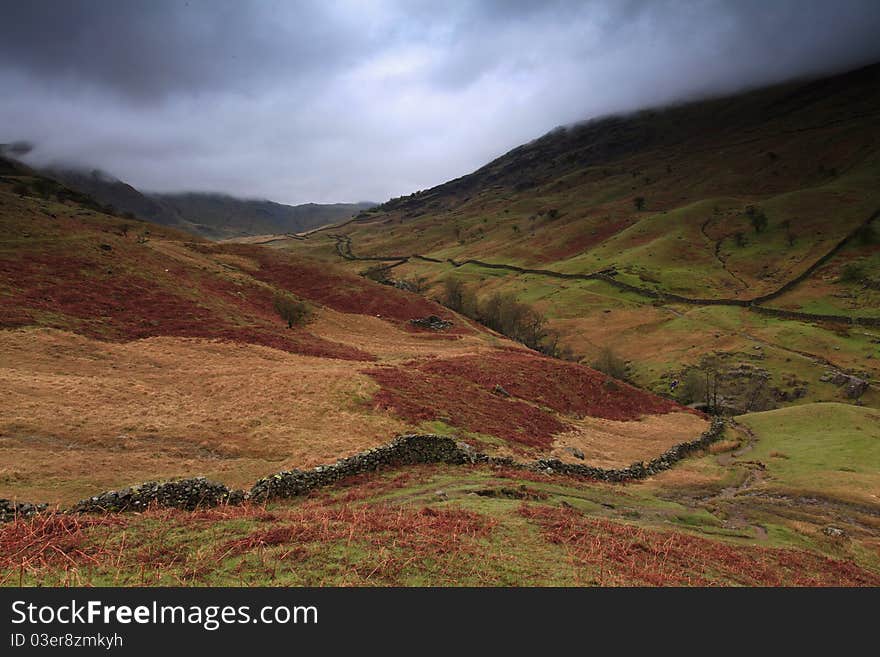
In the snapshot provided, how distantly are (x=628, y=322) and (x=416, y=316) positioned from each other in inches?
2196

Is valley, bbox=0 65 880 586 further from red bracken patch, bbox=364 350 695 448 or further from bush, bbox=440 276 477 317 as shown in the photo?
bush, bbox=440 276 477 317

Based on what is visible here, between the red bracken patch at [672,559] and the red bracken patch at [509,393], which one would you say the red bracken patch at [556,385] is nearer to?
the red bracken patch at [509,393]

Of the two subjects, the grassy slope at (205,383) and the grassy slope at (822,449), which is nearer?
the grassy slope at (205,383)

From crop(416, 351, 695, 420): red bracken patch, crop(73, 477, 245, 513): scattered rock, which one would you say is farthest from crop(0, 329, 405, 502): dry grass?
crop(416, 351, 695, 420): red bracken patch

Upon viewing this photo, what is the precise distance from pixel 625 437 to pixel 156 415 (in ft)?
118

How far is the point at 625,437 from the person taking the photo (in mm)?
40969

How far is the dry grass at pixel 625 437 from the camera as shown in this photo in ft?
109

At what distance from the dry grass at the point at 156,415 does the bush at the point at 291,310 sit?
2553 cm

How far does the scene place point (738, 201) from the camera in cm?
17600

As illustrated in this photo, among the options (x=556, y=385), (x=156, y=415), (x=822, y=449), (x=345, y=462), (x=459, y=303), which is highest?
(x=459, y=303)

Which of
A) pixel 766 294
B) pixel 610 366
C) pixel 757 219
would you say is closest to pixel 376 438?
pixel 610 366

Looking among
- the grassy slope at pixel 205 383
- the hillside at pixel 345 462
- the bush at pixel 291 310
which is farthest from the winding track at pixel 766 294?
the bush at pixel 291 310

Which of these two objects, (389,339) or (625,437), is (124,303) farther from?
(625,437)

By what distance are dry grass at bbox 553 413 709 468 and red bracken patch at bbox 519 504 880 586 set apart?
14.7 metres
